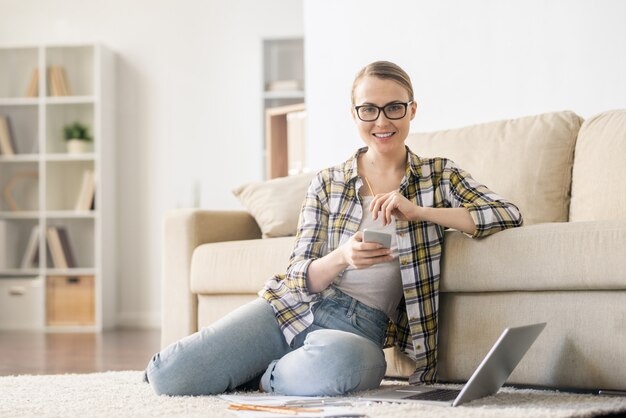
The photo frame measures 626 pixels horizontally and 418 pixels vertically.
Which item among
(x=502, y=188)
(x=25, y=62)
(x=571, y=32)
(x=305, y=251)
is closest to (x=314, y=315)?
(x=305, y=251)

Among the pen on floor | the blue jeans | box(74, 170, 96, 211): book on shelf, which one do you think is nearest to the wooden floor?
box(74, 170, 96, 211): book on shelf

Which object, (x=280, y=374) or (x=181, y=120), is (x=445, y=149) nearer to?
(x=280, y=374)

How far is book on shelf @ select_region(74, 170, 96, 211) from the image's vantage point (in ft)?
18.4

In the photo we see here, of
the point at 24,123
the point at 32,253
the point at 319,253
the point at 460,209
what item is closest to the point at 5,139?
the point at 24,123

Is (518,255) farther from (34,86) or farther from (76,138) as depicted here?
(34,86)

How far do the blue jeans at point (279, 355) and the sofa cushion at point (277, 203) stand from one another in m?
0.84

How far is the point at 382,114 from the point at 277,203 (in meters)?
1.00

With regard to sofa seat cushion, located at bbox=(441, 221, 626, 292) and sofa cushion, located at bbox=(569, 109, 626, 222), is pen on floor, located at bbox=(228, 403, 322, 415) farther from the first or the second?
sofa cushion, located at bbox=(569, 109, 626, 222)

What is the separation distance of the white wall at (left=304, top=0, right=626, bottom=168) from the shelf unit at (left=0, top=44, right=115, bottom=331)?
7.13 feet

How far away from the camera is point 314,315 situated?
6.75 feet

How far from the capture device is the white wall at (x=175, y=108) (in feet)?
18.7

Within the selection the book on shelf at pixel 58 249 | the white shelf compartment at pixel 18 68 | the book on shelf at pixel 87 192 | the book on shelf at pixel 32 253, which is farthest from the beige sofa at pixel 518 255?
the white shelf compartment at pixel 18 68

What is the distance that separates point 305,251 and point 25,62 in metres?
4.31

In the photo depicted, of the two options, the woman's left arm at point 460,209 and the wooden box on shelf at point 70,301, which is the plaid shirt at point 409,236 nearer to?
the woman's left arm at point 460,209
